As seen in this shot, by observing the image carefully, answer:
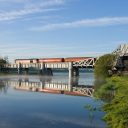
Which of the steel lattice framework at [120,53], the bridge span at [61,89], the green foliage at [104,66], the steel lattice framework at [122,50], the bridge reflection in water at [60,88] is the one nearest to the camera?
the bridge span at [61,89]

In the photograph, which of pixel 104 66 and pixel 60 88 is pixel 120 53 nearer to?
pixel 104 66

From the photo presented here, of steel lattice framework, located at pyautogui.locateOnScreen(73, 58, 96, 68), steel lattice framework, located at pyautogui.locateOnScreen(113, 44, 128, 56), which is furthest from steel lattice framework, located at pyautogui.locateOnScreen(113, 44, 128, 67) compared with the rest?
steel lattice framework, located at pyautogui.locateOnScreen(73, 58, 96, 68)

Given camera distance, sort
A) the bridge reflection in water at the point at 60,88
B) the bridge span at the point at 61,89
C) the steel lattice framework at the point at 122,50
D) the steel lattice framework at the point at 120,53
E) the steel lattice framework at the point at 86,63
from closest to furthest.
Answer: the bridge span at the point at 61,89 → the bridge reflection in water at the point at 60,88 → the steel lattice framework at the point at 120,53 → the steel lattice framework at the point at 122,50 → the steel lattice framework at the point at 86,63

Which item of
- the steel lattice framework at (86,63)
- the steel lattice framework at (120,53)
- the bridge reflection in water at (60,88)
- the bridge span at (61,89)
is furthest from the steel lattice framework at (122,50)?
the bridge span at (61,89)

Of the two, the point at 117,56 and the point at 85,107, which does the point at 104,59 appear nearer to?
the point at 117,56

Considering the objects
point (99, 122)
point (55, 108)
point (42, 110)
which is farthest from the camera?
point (55, 108)

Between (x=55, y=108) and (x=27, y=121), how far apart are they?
11.6 m

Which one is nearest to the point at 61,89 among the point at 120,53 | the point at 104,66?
the point at 104,66

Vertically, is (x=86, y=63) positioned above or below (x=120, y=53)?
below

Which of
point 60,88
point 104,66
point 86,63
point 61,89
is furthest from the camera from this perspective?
point 86,63

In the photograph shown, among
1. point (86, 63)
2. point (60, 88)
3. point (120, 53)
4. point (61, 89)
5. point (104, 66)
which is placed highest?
point (120, 53)

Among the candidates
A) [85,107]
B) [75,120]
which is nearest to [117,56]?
[85,107]

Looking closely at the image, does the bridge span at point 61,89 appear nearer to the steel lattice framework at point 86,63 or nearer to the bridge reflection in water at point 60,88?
the bridge reflection in water at point 60,88

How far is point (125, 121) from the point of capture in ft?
91.4
